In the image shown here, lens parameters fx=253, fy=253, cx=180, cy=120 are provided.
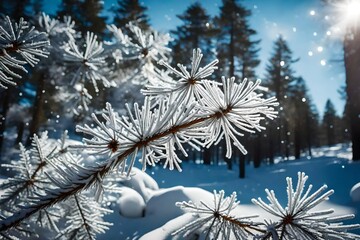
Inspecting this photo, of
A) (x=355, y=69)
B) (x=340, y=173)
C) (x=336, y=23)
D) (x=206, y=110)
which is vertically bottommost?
(x=340, y=173)

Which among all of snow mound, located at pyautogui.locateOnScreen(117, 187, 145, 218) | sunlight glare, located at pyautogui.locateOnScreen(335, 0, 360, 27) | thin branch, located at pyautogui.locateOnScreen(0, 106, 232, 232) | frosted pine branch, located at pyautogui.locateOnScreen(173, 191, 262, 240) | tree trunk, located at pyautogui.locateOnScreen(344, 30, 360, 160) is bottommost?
snow mound, located at pyautogui.locateOnScreen(117, 187, 145, 218)

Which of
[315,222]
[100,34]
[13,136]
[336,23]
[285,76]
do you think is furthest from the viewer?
[285,76]

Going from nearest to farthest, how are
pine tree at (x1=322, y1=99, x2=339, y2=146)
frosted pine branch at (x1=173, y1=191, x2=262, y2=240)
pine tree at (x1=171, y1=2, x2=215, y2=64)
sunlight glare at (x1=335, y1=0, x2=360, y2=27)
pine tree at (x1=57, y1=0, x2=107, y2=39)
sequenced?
frosted pine branch at (x1=173, y1=191, x2=262, y2=240) < sunlight glare at (x1=335, y1=0, x2=360, y2=27) < pine tree at (x1=57, y1=0, x2=107, y2=39) < pine tree at (x1=171, y1=2, x2=215, y2=64) < pine tree at (x1=322, y1=99, x2=339, y2=146)

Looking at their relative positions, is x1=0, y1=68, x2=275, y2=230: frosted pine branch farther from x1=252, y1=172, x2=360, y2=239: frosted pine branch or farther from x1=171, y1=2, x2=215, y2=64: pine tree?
x1=171, y1=2, x2=215, y2=64: pine tree

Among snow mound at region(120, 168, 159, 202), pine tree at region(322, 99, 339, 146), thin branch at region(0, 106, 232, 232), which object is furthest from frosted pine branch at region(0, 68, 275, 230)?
pine tree at region(322, 99, 339, 146)

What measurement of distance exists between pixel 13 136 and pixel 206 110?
92.2 ft

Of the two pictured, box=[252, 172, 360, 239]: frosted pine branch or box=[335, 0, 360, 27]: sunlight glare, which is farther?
box=[335, 0, 360, 27]: sunlight glare

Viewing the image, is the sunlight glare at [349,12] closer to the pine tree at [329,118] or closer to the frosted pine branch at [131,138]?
the frosted pine branch at [131,138]

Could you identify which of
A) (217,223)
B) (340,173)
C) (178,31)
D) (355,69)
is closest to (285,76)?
(178,31)

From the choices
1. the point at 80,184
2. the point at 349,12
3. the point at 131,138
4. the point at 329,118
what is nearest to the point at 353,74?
the point at 349,12

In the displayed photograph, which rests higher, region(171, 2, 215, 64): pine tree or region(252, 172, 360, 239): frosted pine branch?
region(171, 2, 215, 64): pine tree

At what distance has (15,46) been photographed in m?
1.36

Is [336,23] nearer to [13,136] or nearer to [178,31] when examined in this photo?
[178,31]

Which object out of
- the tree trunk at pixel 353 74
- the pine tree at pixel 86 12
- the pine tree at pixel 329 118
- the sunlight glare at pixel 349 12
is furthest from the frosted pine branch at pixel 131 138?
the pine tree at pixel 329 118
